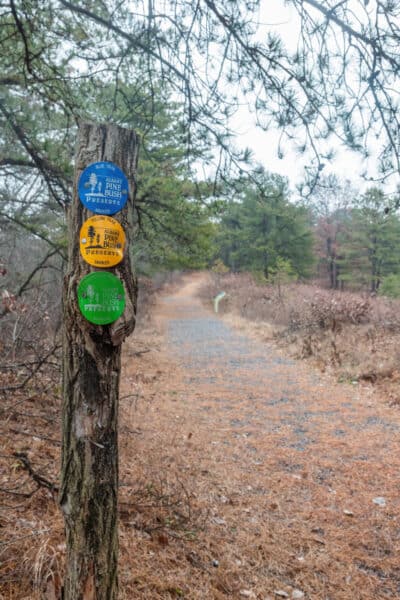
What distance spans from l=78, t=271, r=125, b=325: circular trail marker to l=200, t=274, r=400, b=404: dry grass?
5376 mm

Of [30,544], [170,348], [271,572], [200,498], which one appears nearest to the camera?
[30,544]

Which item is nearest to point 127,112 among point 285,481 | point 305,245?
point 285,481

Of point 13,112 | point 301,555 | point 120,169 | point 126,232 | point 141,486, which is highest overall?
point 13,112

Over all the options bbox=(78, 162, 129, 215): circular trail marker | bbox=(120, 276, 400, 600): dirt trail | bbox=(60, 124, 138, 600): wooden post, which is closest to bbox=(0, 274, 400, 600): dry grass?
bbox=(120, 276, 400, 600): dirt trail

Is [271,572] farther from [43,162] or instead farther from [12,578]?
[43,162]

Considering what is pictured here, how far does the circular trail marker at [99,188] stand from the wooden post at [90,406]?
0.03 meters

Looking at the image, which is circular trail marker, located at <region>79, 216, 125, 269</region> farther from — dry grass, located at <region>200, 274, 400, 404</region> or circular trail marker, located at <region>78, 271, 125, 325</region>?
dry grass, located at <region>200, 274, 400, 404</region>

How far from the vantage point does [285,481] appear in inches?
139

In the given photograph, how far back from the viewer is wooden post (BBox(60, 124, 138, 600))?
4.39 feet

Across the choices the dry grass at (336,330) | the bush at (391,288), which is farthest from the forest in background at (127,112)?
the bush at (391,288)

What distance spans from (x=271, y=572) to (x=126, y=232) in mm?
2228

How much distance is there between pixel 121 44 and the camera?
3137 mm

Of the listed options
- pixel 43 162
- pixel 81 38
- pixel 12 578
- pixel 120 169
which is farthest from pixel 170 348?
pixel 120 169

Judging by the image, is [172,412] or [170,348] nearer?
[172,412]
